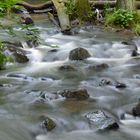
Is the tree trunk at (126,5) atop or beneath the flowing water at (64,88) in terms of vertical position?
atop

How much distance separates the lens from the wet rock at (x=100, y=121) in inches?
211

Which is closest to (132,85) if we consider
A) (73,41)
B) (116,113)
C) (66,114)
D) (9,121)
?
(116,113)

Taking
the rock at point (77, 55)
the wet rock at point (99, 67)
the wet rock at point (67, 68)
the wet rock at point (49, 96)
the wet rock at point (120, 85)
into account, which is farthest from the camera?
the rock at point (77, 55)

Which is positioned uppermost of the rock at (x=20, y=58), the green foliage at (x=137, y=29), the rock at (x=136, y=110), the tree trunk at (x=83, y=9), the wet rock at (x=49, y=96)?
the tree trunk at (x=83, y=9)

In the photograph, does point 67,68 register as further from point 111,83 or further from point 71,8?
point 71,8

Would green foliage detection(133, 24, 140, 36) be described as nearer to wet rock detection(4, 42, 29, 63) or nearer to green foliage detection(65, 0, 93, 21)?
green foliage detection(65, 0, 93, 21)

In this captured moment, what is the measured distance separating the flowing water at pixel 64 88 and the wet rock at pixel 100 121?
80 mm

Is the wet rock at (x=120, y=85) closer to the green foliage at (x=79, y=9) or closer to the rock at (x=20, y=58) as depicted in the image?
the rock at (x=20, y=58)

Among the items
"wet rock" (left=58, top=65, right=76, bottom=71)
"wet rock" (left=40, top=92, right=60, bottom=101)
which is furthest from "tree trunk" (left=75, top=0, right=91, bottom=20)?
"wet rock" (left=40, top=92, right=60, bottom=101)

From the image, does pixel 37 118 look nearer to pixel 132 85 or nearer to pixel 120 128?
pixel 120 128

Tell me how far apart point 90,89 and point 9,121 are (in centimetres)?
194

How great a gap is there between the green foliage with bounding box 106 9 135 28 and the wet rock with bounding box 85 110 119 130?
6.65m

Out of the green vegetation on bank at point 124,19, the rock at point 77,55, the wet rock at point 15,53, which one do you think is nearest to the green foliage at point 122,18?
the green vegetation on bank at point 124,19

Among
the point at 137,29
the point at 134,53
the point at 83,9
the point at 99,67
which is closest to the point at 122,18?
the point at 137,29
